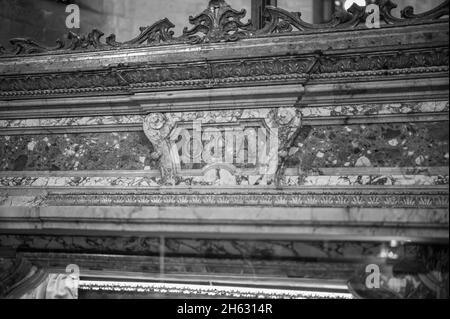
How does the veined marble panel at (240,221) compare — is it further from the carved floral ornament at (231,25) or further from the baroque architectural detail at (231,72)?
the carved floral ornament at (231,25)

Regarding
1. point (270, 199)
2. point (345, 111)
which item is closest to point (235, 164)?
point (270, 199)

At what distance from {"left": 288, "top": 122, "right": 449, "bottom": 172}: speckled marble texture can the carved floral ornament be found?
0.45m

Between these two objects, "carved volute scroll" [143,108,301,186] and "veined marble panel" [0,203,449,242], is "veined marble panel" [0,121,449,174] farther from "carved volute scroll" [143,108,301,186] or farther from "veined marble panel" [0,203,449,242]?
"veined marble panel" [0,203,449,242]

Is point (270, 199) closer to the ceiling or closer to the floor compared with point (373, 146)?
closer to the floor

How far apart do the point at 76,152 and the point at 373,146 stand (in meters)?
1.43

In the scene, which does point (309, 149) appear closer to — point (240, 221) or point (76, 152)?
point (240, 221)

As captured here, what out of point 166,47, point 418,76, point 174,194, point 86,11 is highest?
point 86,11

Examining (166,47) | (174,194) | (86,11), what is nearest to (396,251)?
(174,194)

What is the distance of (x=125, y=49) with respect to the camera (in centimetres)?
331

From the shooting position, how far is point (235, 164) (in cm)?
307

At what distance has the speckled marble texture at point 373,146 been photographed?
2.85 m

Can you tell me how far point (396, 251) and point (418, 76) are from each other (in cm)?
74

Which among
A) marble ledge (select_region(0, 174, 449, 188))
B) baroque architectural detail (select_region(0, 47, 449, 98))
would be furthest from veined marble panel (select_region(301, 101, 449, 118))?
marble ledge (select_region(0, 174, 449, 188))
